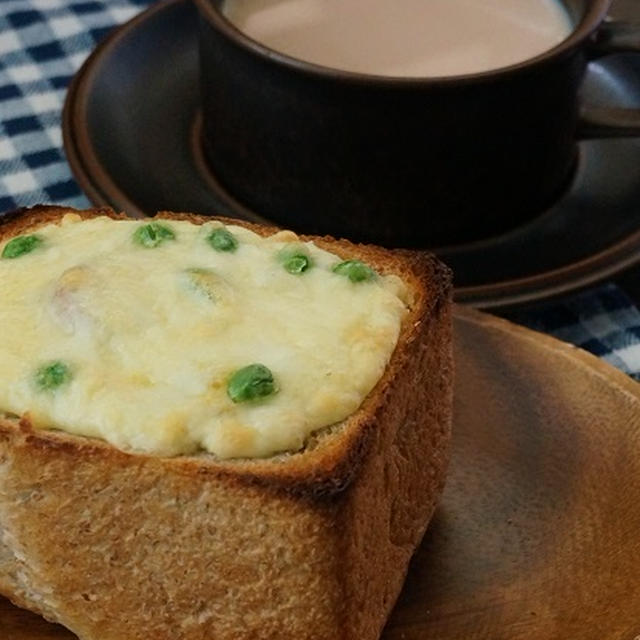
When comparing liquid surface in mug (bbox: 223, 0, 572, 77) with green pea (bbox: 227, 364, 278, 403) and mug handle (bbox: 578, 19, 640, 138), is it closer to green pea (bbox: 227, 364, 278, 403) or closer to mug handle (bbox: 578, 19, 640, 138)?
mug handle (bbox: 578, 19, 640, 138)

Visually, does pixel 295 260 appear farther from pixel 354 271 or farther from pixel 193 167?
pixel 193 167

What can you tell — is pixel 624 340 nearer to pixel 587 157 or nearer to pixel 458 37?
pixel 587 157

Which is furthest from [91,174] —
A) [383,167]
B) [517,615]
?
[517,615]

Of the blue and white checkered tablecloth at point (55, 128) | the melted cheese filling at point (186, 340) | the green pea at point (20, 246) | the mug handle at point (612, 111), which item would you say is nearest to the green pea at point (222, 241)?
the melted cheese filling at point (186, 340)

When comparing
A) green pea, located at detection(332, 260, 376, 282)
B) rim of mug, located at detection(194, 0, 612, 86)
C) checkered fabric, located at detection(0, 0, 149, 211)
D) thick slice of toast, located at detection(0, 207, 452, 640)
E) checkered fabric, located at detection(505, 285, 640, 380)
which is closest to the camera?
thick slice of toast, located at detection(0, 207, 452, 640)

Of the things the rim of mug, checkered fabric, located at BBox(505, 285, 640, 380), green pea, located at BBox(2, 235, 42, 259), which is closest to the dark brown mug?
the rim of mug

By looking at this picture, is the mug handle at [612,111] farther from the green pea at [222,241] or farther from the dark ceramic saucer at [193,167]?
the green pea at [222,241]

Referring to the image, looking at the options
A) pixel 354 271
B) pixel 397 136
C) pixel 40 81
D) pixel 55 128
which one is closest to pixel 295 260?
pixel 354 271

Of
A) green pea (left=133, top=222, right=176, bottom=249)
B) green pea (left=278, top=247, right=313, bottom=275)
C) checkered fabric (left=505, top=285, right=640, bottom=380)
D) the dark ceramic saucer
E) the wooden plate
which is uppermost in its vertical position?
green pea (left=278, top=247, right=313, bottom=275)
